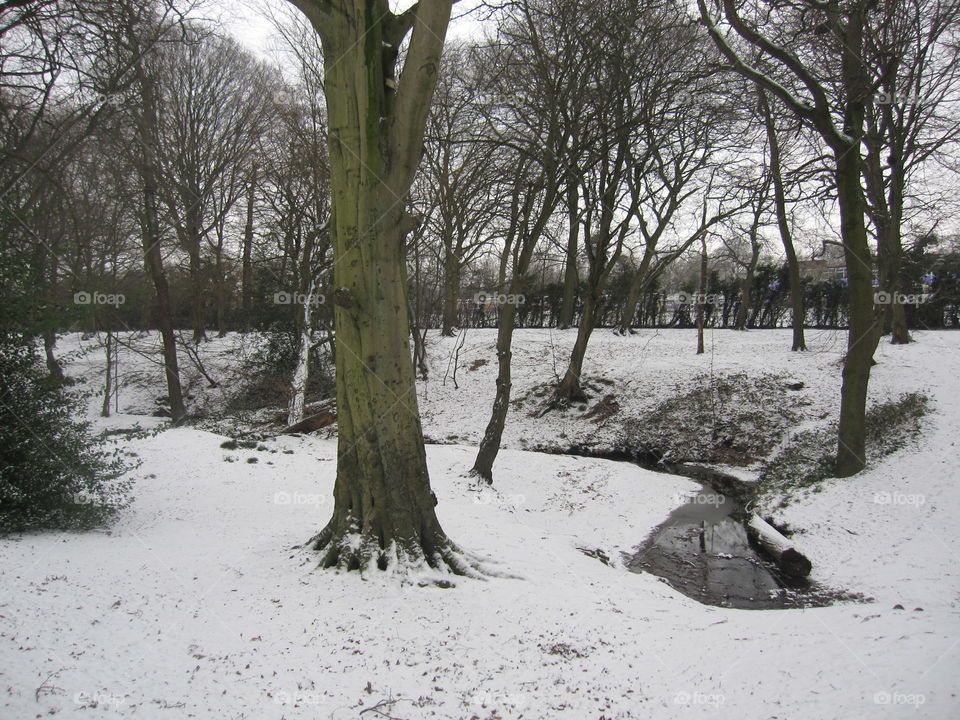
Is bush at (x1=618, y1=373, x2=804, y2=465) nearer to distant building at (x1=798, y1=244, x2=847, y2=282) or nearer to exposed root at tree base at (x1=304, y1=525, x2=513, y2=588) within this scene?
exposed root at tree base at (x1=304, y1=525, x2=513, y2=588)

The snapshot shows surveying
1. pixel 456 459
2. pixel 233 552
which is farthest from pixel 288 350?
pixel 233 552

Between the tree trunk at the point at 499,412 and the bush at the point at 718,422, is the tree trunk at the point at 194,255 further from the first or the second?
the bush at the point at 718,422

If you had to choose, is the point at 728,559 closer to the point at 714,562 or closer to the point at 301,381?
the point at 714,562

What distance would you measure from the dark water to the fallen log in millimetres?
133

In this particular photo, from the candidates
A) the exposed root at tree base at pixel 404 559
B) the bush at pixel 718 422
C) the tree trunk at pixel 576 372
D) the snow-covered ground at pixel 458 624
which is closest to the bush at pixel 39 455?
the snow-covered ground at pixel 458 624

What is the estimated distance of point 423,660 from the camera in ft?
13.3

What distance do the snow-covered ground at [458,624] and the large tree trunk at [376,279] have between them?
1.64ft

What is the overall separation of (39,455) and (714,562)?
26.8 feet

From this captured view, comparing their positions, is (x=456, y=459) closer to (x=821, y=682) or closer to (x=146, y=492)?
(x=146, y=492)

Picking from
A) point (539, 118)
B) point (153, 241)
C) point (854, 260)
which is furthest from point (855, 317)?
point (153, 241)

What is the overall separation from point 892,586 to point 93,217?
2287 cm

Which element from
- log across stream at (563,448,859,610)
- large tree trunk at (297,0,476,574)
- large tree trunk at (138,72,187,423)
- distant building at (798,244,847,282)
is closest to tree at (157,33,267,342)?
large tree trunk at (138,72,187,423)

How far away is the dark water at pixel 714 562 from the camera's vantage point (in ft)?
22.0

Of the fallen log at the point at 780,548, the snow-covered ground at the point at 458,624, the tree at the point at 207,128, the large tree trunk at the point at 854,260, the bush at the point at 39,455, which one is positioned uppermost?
the tree at the point at 207,128
